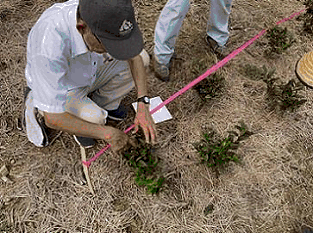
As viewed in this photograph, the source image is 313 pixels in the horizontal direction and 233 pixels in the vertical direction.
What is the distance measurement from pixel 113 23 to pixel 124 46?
6.2 inches

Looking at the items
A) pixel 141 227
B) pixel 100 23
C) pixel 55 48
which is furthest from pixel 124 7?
pixel 141 227

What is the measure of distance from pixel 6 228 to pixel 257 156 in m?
2.06

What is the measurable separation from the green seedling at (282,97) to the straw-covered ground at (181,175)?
68 millimetres

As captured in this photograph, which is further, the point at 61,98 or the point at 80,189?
the point at 80,189

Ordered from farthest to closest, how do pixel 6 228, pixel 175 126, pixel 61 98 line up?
1. pixel 175 126
2. pixel 6 228
3. pixel 61 98

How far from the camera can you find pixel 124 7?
1.30 metres

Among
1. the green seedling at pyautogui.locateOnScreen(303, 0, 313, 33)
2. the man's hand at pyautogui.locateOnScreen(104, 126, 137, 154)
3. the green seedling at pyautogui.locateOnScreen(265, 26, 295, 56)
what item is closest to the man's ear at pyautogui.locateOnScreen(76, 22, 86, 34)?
the man's hand at pyautogui.locateOnScreen(104, 126, 137, 154)

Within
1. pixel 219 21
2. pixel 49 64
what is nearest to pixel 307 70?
pixel 219 21

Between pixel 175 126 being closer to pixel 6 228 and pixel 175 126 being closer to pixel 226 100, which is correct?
pixel 226 100

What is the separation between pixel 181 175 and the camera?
2199 millimetres

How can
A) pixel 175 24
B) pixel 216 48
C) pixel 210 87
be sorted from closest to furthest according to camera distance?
1. pixel 175 24
2. pixel 210 87
3. pixel 216 48

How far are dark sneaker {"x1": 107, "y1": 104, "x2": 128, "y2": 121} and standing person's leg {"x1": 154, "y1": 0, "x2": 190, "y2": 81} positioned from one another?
553mm

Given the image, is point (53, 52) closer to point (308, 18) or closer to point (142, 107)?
point (142, 107)

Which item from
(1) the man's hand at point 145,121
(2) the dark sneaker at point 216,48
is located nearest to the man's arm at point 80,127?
(1) the man's hand at point 145,121
